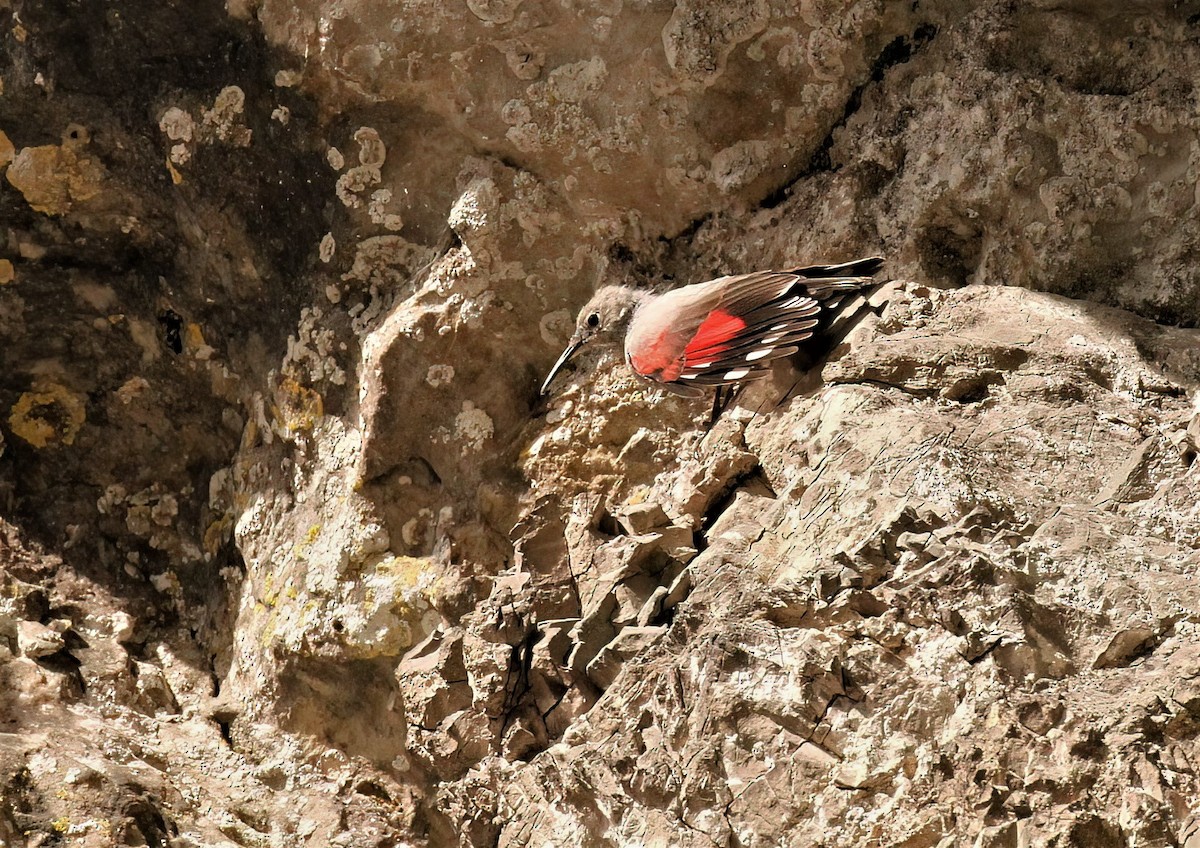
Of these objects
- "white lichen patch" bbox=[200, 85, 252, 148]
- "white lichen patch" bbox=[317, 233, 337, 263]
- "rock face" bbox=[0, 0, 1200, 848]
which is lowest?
"rock face" bbox=[0, 0, 1200, 848]

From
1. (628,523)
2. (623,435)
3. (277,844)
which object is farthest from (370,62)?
(277,844)

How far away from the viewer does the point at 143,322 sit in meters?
3.31

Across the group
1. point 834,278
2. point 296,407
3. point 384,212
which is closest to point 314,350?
point 296,407

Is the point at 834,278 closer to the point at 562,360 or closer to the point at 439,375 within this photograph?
the point at 562,360

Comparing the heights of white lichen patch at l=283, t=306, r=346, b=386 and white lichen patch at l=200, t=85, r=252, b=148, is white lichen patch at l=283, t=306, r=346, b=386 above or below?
below

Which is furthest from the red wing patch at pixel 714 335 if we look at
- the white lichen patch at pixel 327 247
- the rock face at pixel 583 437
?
the white lichen patch at pixel 327 247

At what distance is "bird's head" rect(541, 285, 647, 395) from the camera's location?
2697 millimetres

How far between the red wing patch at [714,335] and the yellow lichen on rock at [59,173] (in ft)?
5.68

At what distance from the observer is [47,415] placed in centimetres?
328

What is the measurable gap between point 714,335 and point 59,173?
1.85 metres

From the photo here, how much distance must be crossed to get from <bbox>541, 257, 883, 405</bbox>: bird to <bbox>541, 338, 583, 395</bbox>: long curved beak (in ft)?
0.70

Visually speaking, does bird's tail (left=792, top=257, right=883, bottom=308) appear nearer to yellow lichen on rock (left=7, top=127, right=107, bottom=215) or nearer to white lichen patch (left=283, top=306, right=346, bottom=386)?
white lichen patch (left=283, top=306, right=346, bottom=386)

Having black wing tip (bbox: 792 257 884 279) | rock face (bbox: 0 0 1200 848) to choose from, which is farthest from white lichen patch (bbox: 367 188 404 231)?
black wing tip (bbox: 792 257 884 279)

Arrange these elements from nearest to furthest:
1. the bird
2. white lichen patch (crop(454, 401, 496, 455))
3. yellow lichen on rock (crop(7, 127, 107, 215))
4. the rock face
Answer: the rock face → the bird → white lichen patch (crop(454, 401, 496, 455)) → yellow lichen on rock (crop(7, 127, 107, 215))
